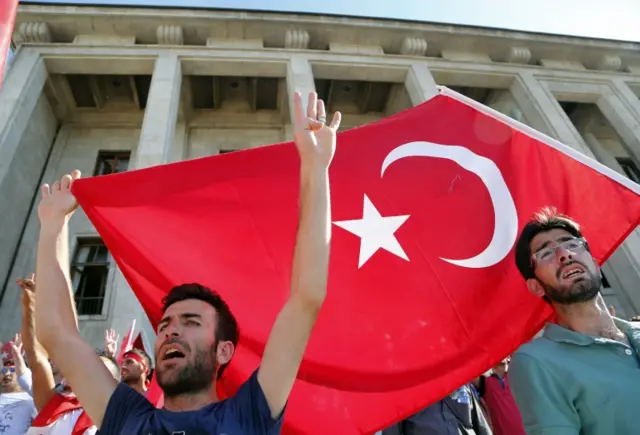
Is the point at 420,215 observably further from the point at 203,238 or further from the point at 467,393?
the point at 467,393

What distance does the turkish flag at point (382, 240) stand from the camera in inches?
95.1

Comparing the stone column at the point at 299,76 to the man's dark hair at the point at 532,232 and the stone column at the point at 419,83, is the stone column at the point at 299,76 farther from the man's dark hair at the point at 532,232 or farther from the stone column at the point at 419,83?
the man's dark hair at the point at 532,232

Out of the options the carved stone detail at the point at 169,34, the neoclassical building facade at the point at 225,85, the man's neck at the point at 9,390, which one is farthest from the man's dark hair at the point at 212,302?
the carved stone detail at the point at 169,34

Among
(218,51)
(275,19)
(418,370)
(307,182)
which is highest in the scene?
(275,19)

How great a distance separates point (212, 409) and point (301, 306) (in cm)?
54

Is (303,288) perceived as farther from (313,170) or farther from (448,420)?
(448,420)

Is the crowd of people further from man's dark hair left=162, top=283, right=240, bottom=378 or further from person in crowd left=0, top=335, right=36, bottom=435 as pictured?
person in crowd left=0, top=335, right=36, bottom=435

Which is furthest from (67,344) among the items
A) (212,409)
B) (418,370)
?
(418,370)

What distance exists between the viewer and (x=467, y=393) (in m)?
3.91

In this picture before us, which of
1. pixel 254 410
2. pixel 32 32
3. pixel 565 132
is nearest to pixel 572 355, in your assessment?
pixel 254 410

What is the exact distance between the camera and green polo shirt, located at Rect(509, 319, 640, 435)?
167cm

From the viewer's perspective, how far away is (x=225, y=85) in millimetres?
15164

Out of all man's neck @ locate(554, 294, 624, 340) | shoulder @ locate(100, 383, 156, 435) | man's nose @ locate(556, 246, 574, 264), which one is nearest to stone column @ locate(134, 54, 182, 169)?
shoulder @ locate(100, 383, 156, 435)

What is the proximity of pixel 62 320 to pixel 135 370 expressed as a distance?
217 cm
